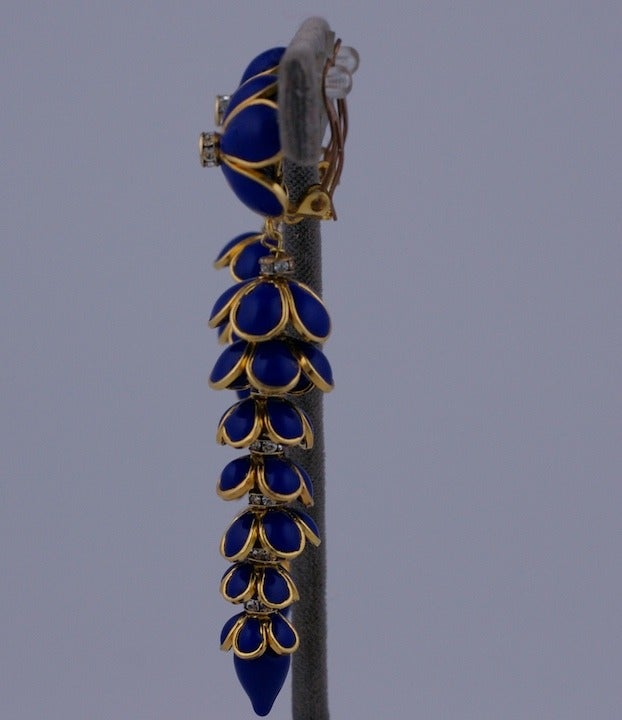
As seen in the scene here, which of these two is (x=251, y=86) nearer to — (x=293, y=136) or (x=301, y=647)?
(x=293, y=136)

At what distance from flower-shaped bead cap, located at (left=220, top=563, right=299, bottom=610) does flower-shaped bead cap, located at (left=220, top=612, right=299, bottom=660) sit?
0.02m

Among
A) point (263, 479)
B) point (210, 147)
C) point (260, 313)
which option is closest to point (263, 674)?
point (263, 479)

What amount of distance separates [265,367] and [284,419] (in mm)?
47

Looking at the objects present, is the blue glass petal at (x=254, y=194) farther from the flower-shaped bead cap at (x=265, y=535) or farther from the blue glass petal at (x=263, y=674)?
the blue glass petal at (x=263, y=674)

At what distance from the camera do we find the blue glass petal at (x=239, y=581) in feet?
3.14

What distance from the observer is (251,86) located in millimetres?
884

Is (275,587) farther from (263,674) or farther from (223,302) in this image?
(223,302)

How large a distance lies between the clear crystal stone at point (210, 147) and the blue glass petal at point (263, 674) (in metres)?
0.39

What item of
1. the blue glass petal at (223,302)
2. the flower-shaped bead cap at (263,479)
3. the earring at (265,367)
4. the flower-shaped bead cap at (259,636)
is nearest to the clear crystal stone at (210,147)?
the earring at (265,367)

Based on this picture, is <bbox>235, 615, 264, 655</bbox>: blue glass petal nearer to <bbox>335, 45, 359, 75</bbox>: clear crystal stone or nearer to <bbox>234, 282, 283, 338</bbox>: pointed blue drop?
<bbox>234, 282, 283, 338</bbox>: pointed blue drop

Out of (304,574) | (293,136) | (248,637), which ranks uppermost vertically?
(293,136)

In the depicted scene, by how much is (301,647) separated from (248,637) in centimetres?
17

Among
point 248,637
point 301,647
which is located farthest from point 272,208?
point 301,647

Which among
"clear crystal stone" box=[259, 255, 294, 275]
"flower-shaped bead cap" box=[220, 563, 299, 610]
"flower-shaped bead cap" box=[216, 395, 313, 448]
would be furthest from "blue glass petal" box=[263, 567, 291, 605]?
"clear crystal stone" box=[259, 255, 294, 275]
